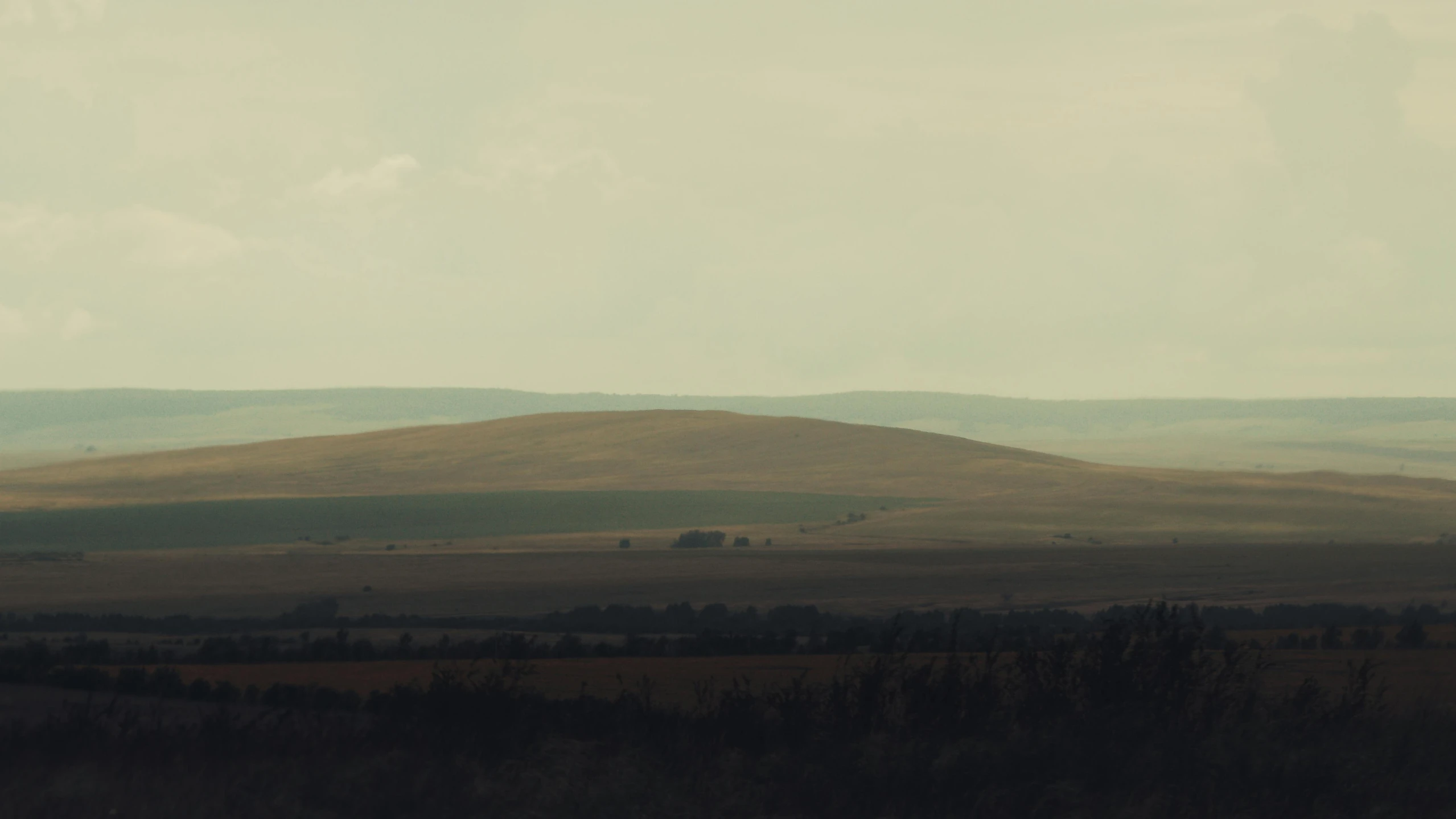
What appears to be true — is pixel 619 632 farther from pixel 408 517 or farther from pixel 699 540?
pixel 408 517

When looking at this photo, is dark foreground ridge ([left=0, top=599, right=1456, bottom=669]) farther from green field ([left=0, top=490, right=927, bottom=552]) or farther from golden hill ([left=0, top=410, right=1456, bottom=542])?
golden hill ([left=0, top=410, right=1456, bottom=542])

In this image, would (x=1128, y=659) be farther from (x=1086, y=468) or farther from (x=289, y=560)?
(x=1086, y=468)

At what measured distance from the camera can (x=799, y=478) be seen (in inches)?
4294

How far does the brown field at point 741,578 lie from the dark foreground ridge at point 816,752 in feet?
105

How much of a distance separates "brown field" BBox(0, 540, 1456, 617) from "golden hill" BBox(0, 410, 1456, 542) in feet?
41.3

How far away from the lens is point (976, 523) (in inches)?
3132

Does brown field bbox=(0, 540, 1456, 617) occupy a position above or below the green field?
below

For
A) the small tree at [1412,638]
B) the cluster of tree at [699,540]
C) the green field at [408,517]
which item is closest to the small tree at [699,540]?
the cluster of tree at [699,540]

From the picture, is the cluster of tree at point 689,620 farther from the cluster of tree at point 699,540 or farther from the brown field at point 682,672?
the cluster of tree at point 699,540

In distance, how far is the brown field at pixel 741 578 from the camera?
47.2 meters

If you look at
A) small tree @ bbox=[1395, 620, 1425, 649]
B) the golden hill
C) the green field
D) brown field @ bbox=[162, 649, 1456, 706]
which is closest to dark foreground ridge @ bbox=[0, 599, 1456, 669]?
small tree @ bbox=[1395, 620, 1425, 649]

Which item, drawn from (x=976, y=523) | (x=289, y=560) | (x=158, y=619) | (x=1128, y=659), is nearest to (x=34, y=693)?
(x=1128, y=659)

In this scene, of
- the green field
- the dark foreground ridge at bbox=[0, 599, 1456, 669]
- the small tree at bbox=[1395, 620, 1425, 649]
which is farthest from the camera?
the green field

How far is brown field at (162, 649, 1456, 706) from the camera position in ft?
50.9
